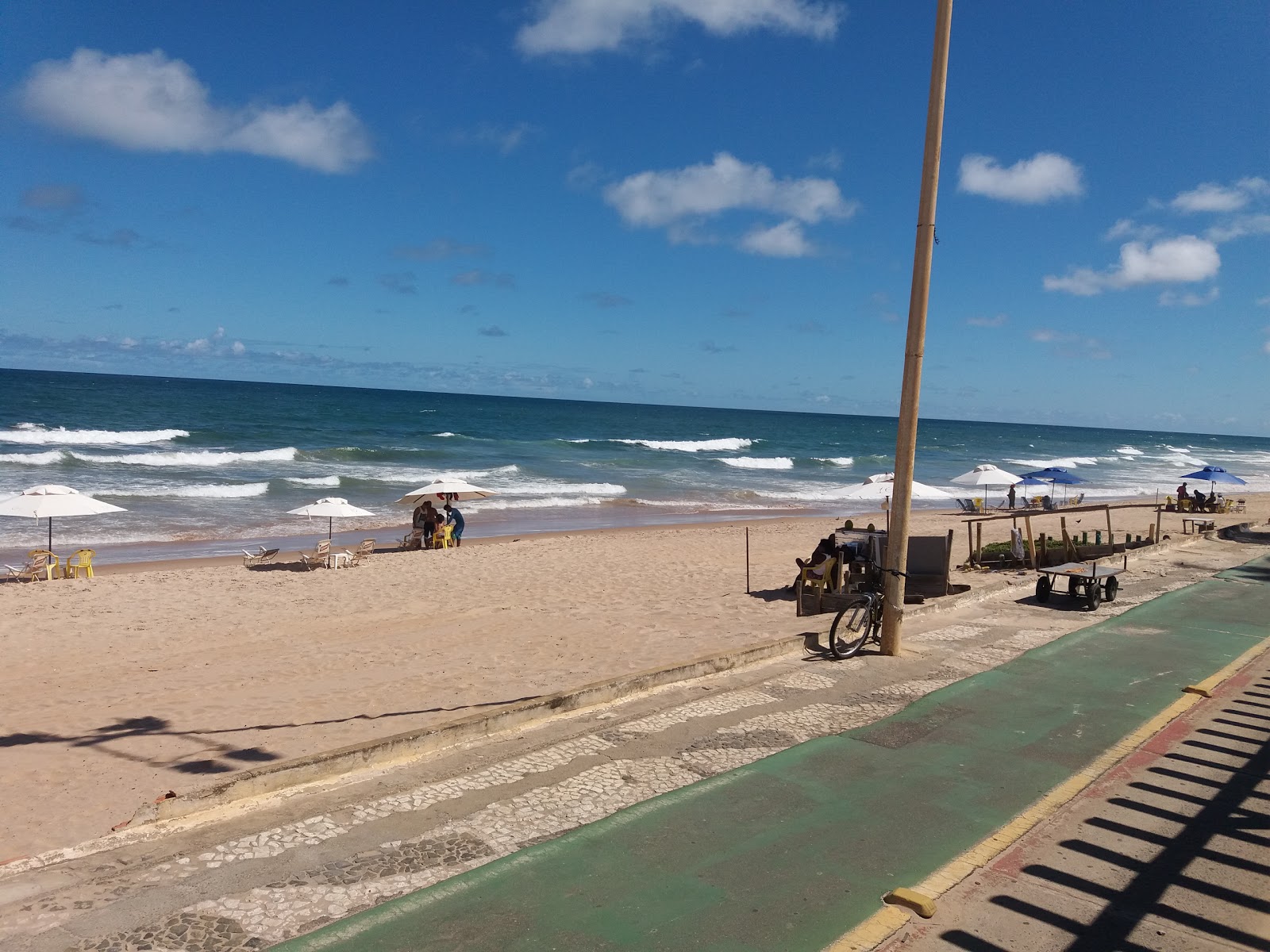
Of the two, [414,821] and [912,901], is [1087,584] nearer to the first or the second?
[912,901]

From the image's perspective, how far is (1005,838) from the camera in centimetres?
462

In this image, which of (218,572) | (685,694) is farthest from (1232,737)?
(218,572)

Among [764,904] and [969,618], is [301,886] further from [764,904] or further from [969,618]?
[969,618]

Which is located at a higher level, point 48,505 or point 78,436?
point 48,505

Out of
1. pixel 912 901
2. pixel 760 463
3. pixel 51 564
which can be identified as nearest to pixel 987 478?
pixel 51 564

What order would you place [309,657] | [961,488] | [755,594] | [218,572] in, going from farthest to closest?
[961,488]
[218,572]
[755,594]
[309,657]

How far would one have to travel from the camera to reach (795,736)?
6152mm

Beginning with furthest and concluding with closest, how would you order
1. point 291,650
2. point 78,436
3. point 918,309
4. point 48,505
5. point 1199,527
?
1. point 78,436
2. point 1199,527
3. point 48,505
4. point 291,650
5. point 918,309

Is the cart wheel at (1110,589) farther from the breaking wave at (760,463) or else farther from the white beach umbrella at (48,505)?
the breaking wave at (760,463)

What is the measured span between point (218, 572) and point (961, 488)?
34.1 m

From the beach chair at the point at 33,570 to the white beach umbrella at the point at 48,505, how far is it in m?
0.74

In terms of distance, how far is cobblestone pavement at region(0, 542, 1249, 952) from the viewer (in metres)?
3.80

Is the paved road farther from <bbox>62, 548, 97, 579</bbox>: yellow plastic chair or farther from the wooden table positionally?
the wooden table

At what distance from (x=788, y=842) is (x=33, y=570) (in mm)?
14903
